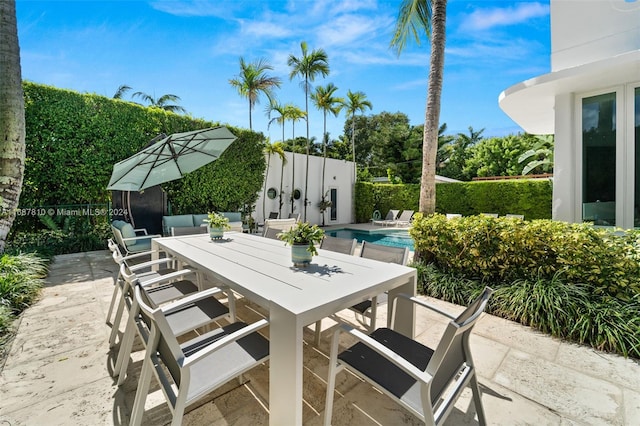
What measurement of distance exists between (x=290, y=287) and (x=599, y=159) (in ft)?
20.1

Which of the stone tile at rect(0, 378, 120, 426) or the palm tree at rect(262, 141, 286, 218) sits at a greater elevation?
the palm tree at rect(262, 141, 286, 218)

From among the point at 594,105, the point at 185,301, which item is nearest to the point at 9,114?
the point at 185,301

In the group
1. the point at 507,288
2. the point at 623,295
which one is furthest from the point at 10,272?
the point at 623,295

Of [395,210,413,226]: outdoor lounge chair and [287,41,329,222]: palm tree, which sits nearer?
[287,41,329,222]: palm tree

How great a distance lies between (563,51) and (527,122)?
251cm

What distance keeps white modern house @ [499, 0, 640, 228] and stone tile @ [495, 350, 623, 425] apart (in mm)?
3910

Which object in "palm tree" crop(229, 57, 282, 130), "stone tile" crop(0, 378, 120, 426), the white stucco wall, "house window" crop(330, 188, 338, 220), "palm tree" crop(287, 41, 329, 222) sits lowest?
"stone tile" crop(0, 378, 120, 426)

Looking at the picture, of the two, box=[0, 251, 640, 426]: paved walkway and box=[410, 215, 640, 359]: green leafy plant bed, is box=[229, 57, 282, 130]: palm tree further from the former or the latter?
box=[0, 251, 640, 426]: paved walkway

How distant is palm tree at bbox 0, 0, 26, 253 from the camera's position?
512 centimetres

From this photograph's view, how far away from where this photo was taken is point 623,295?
2955 mm

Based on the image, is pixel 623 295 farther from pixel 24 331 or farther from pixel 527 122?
pixel 24 331

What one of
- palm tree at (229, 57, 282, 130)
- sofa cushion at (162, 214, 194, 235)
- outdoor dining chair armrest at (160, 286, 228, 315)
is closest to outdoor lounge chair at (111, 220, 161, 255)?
sofa cushion at (162, 214, 194, 235)

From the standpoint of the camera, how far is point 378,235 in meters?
12.8

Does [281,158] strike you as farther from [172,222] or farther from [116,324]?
[116,324]
